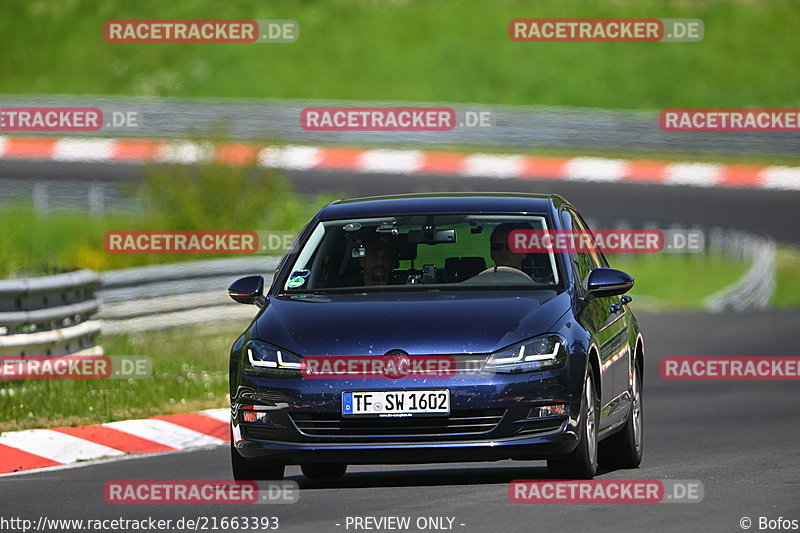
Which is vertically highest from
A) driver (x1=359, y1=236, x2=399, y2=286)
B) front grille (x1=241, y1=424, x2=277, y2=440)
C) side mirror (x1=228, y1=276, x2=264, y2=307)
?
→ driver (x1=359, y1=236, x2=399, y2=286)

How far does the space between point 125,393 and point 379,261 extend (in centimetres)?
468

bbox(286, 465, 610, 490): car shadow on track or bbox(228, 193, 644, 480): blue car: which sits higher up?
bbox(228, 193, 644, 480): blue car

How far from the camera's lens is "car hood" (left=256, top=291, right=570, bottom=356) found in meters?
9.88

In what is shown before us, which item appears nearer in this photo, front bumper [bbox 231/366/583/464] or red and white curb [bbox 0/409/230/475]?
front bumper [bbox 231/366/583/464]

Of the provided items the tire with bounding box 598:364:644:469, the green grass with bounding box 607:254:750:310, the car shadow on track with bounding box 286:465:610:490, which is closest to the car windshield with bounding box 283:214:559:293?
the car shadow on track with bounding box 286:465:610:490

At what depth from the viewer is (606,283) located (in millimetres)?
10758

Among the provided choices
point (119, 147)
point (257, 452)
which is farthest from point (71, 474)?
point (119, 147)

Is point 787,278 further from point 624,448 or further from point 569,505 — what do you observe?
point 569,505

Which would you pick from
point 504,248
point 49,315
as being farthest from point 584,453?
point 49,315

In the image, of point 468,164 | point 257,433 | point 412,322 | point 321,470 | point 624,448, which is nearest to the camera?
point 412,322

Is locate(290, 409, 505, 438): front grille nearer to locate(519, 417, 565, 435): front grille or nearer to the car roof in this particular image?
locate(519, 417, 565, 435): front grille

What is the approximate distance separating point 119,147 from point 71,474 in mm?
24014

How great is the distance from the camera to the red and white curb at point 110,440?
494 inches

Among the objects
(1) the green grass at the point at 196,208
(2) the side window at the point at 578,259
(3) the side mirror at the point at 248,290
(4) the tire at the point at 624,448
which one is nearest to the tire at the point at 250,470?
(3) the side mirror at the point at 248,290
